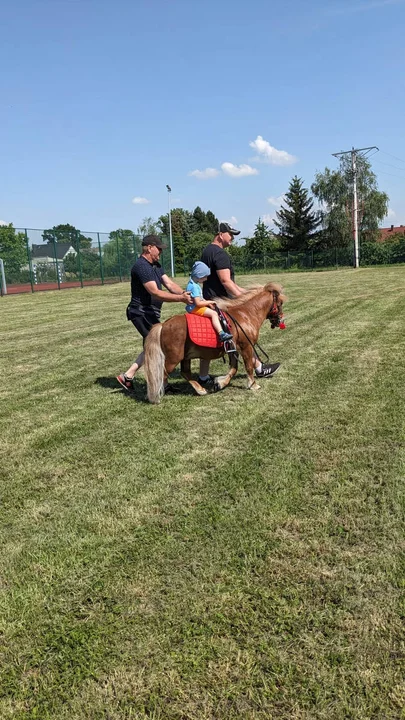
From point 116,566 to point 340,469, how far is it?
1879 millimetres

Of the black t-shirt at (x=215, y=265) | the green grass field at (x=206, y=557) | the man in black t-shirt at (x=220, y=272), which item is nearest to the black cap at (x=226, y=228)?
the man in black t-shirt at (x=220, y=272)

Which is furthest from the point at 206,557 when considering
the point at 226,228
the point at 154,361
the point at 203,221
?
the point at 203,221

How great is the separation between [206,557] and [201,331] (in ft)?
10.7

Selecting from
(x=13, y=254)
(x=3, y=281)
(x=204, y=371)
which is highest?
(x=13, y=254)

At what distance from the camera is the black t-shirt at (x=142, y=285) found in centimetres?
590

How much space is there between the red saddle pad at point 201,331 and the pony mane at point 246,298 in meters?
0.52

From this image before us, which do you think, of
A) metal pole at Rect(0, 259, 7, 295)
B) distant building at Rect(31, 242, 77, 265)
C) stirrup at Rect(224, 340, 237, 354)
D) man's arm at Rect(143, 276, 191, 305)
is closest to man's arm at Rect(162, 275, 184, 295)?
man's arm at Rect(143, 276, 191, 305)

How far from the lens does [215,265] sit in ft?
20.9

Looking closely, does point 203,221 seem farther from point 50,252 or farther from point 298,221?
point 50,252

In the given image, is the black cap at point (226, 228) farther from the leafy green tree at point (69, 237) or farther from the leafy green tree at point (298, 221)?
the leafy green tree at point (298, 221)

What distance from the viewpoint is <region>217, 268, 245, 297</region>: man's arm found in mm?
6398

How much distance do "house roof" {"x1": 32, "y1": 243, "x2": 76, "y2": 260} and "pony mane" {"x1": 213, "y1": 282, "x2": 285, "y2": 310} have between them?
2357cm

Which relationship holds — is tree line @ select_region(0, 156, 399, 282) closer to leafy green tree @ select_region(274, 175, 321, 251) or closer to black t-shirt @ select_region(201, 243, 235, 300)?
leafy green tree @ select_region(274, 175, 321, 251)

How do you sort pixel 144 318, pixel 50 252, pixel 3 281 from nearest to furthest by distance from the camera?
1. pixel 144 318
2. pixel 3 281
3. pixel 50 252
